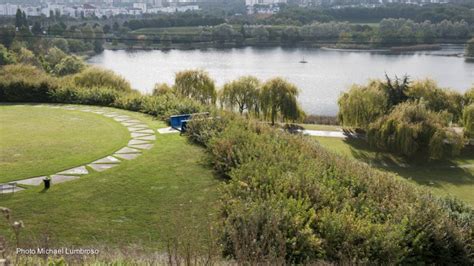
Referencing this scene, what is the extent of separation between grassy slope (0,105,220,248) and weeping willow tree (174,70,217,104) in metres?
16.9

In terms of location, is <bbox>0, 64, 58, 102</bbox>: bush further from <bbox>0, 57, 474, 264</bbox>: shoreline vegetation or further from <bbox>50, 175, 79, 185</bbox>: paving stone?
<bbox>50, 175, 79, 185</bbox>: paving stone

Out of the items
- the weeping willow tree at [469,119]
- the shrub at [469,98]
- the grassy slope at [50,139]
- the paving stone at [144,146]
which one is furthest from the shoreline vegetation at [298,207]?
the shrub at [469,98]

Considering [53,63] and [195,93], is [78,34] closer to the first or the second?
[53,63]

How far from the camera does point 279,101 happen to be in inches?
949

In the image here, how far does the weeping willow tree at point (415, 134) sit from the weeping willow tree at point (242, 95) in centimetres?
779

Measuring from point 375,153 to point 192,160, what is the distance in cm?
1166

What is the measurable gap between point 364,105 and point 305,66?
90.4 ft

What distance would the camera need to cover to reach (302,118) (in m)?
24.3

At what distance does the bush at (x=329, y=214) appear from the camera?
5.38 m

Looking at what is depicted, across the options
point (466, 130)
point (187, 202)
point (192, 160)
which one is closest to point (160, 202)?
point (187, 202)

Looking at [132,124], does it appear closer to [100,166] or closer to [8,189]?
[100,166]

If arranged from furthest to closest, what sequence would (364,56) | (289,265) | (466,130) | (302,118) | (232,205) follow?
(364,56), (302,118), (466,130), (232,205), (289,265)

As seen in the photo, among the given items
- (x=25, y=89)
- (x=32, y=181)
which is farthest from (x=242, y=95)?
(x=32, y=181)

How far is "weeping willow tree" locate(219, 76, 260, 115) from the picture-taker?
25.1 meters
